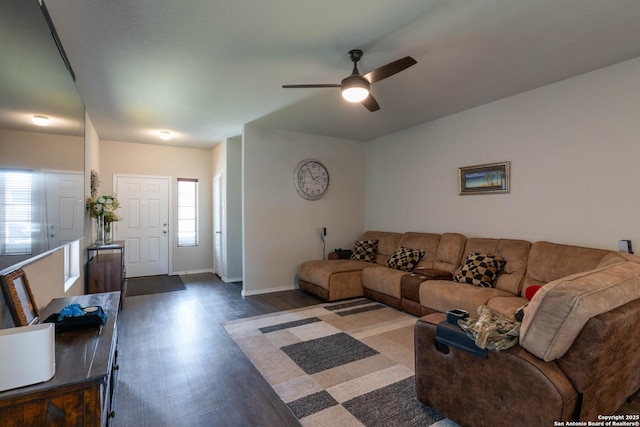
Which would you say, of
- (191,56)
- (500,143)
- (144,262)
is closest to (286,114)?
(191,56)

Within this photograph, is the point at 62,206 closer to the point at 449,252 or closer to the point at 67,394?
the point at 67,394

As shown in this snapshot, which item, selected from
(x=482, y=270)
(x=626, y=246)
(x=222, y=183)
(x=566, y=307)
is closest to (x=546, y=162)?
(x=626, y=246)

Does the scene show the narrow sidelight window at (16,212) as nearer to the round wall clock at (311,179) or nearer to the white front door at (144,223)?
the round wall clock at (311,179)

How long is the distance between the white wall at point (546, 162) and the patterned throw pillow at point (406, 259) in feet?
1.67

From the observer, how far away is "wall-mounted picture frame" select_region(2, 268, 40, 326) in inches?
56.6

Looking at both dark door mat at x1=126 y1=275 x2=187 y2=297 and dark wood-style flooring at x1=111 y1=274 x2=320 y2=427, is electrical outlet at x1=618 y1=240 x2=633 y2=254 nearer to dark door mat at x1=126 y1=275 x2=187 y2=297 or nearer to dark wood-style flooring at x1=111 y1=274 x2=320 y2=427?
dark wood-style flooring at x1=111 y1=274 x2=320 y2=427

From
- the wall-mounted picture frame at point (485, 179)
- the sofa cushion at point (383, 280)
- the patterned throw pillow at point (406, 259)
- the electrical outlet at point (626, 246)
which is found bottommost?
the sofa cushion at point (383, 280)

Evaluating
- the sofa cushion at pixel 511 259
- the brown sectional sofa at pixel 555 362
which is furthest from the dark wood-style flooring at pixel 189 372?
the sofa cushion at pixel 511 259

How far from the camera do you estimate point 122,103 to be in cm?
396

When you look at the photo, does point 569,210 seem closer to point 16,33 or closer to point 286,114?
point 286,114

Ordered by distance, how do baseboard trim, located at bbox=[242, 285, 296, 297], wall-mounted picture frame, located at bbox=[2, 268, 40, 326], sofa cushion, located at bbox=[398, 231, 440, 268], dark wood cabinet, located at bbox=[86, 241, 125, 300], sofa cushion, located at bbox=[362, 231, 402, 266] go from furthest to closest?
sofa cushion, located at bbox=[362, 231, 402, 266], baseboard trim, located at bbox=[242, 285, 296, 297], sofa cushion, located at bbox=[398, 231, 440, 268], dark wood cabinet, located at bbox=[86, 241, 125, 300], wall-mounted picture frame, located at bbox=[2, 268, 40, 326]

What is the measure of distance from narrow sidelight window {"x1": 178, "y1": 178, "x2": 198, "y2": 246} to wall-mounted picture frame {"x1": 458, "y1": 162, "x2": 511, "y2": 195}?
17.3 ft

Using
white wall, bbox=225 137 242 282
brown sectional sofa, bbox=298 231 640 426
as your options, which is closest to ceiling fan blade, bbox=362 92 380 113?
brown sectional sofa, bbox=298 231 640 426

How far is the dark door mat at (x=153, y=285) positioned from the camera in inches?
208
